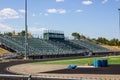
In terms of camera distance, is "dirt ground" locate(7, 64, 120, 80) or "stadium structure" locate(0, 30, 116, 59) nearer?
"dirt ground" locate(7, 64, 120, 80)

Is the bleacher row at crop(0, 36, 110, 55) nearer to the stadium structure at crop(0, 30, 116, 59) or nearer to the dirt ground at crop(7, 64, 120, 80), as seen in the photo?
the stadium structure at crop(0, 30, 116, 59)

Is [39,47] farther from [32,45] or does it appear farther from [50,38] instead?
[50,38]

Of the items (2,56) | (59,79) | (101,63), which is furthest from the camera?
(2,56)

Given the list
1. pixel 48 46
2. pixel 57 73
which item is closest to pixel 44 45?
pixel 48 46

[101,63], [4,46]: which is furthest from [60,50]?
[101,63]

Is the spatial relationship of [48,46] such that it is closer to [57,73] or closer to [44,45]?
[44,45]

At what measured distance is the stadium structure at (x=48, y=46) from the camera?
76.3 meters

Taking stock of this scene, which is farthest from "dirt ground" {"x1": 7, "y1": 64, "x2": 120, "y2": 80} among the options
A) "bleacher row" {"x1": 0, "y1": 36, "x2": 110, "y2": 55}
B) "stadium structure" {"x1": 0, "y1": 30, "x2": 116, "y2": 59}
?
"bleacher row" {"x1": 0, "y1": 36, "x2": 110, "y2": 55}

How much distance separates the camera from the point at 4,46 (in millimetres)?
76438

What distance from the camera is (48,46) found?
293 feet

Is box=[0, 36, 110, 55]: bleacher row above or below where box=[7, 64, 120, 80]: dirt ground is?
above

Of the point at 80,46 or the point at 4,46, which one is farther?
the point at 80,46

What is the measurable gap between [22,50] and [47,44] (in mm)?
16698

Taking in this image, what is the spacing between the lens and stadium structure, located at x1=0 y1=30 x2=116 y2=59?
7626cm
